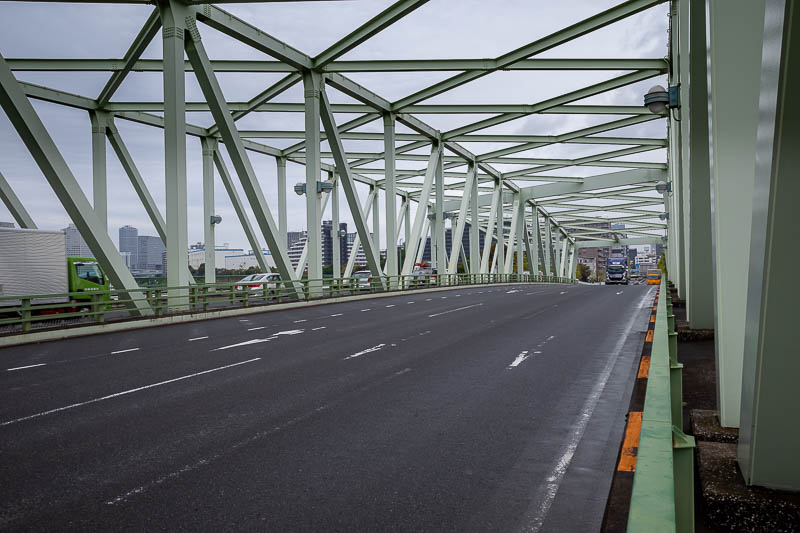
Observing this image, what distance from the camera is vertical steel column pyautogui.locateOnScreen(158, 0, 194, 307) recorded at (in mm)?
20547

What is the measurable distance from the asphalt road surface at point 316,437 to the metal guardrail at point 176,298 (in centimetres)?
378

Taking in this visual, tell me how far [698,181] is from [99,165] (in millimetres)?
30556

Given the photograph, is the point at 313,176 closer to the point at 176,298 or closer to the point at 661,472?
the point at 176,298

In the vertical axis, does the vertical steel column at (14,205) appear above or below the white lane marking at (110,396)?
above

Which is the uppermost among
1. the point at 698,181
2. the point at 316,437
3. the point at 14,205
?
the point at 14,205

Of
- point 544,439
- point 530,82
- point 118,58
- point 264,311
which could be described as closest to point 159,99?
point 118,58

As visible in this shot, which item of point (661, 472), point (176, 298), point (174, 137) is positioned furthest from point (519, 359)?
point (174, 137)

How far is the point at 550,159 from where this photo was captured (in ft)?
146

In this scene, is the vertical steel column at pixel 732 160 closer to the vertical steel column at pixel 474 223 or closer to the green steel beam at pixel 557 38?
the green steel beam at pixel 557 38

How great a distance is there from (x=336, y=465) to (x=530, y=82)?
2899 centimetres

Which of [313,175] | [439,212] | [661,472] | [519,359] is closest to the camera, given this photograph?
[661,472]

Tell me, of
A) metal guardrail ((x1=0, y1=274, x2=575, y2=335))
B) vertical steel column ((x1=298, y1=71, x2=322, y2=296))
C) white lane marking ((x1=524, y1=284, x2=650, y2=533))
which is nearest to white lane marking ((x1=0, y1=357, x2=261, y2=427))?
white lane marking ((x1=524, y1=284, x2=650, y2=533))

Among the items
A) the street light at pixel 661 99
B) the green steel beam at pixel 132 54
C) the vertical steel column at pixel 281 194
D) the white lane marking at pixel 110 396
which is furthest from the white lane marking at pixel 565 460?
the vertical steel column at pixel 281 194

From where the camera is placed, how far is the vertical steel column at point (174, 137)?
67.4 feet
